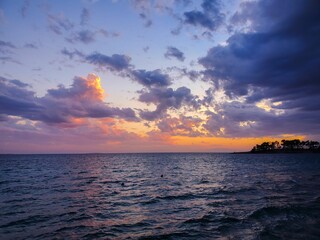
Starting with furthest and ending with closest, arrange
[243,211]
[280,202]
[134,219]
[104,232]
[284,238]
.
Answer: [280,202] < [243,211] < [134,219] < [104,232] < [284,238]

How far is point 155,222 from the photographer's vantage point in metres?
18.9

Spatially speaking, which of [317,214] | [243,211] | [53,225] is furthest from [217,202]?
[53,225]

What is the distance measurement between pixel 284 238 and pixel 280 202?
11149 mm

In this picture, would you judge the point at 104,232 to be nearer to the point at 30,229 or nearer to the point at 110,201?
the point at 30,229

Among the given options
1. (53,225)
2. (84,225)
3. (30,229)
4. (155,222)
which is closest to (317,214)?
(155,222)

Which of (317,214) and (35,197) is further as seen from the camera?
(35,197)

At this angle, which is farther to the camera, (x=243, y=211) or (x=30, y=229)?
(x=243, y=211)

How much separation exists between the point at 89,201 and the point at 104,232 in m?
11.5

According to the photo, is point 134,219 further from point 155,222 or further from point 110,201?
point 110,201

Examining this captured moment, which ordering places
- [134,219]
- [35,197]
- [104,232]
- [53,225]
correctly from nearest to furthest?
[104,232], [53,225], [134,219], [35,197]

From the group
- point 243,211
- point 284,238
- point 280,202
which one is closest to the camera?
point 284,238

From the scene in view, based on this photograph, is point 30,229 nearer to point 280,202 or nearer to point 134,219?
point 134,219

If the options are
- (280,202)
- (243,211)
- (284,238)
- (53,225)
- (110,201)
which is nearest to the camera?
(284,238)

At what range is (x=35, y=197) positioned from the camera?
1189 inches
